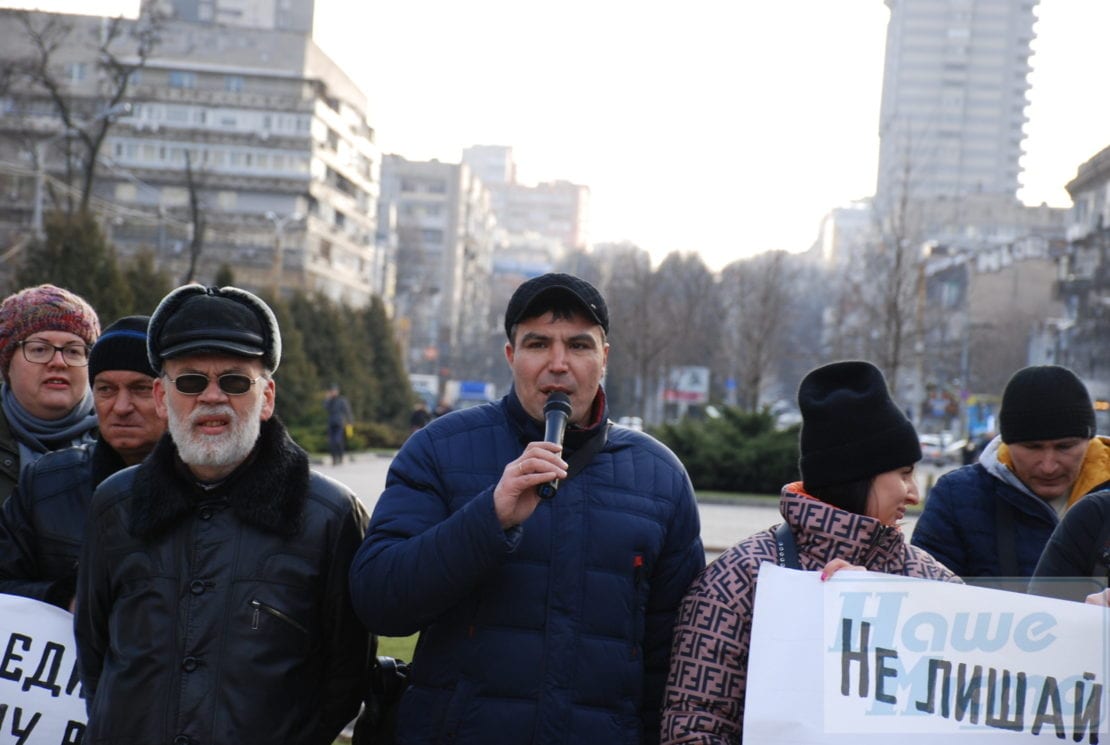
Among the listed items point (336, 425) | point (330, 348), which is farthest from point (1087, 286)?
point (336, 425)

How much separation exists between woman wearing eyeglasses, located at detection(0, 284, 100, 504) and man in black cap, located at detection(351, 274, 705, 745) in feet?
5.92

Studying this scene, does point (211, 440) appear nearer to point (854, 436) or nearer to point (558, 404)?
point (558, 404)

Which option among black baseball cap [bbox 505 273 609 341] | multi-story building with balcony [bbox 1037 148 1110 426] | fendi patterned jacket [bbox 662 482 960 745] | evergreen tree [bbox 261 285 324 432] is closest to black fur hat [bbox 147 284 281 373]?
black baseball cap [bbox 505 273 609 341]

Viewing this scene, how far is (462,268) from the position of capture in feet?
477

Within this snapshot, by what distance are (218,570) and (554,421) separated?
1.02m

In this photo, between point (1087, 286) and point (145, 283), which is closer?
point (145, 283)

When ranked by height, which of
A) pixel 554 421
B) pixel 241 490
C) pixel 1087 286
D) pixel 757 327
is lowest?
pixel 241 490

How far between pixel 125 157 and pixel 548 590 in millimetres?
95190

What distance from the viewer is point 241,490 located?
383 centimetres

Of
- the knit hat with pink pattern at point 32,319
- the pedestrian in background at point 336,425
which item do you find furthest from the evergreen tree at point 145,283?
the knit hat with pink pattern at point 32,319

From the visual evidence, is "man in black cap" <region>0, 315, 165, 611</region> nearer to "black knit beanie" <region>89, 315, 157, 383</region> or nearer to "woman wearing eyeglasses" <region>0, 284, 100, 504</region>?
"black knit beanie" <region>89, 315, 157, 383</region>

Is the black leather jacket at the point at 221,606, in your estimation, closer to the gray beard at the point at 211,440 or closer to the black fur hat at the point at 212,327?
the gray beard at the point at 211,440

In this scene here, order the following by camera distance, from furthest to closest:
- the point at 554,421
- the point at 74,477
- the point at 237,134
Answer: the point at 237,134
the point at 74,477
the point at 554,421

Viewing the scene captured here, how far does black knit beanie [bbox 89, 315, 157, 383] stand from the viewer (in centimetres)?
461
